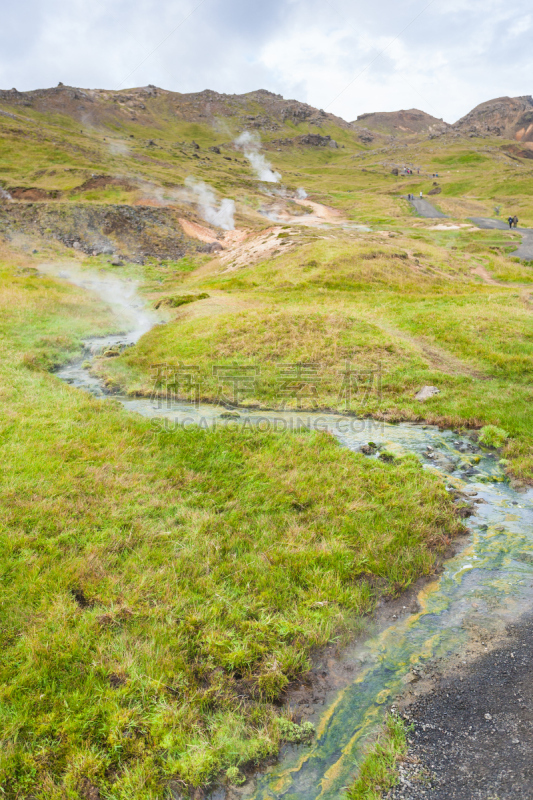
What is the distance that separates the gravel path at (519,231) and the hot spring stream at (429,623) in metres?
47.0

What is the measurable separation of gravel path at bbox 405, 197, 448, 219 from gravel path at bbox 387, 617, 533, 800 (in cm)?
8786

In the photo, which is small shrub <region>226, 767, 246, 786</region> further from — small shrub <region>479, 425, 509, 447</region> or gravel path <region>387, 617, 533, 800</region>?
small shrub <region>479, 425, 509, 447</region>

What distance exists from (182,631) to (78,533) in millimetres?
3704

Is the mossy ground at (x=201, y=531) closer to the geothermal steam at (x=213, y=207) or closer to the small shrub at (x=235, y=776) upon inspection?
the small shrub at (x=235, y=776)

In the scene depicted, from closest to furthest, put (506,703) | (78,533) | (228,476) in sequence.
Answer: (506,703) < (78,533) < (228,476)

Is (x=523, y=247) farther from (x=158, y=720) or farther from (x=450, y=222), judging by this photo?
(x=158, y=720)

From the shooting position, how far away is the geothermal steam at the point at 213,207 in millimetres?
70562

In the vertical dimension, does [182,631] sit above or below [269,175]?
below

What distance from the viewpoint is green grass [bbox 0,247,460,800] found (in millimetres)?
5281

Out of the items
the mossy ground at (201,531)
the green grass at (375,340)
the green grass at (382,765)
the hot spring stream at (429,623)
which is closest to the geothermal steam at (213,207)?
the green grass at (375,340)

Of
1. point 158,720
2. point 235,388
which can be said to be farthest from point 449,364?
point 158,720

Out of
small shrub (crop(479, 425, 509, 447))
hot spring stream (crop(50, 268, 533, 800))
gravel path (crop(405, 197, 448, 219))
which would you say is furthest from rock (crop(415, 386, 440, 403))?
gravel path (crop(405, 197, 448, 219))

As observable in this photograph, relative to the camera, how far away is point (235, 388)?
21344mm

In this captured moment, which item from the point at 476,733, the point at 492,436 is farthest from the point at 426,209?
the point at 476,733
